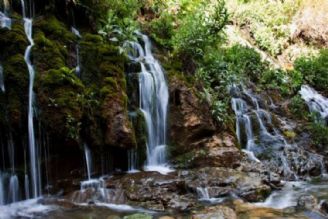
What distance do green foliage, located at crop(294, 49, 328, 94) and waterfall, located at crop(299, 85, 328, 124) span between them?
0.44 meters

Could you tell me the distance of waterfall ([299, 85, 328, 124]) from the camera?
13.5 m

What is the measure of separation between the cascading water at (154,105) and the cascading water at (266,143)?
2265mm

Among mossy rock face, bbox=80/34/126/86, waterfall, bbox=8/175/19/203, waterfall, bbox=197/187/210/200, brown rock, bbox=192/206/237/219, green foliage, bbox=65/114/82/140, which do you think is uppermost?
mossy rock face, bbox=80/34/126/86

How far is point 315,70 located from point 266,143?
6.27 meters

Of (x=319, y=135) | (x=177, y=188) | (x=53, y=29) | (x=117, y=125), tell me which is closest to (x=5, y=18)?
(x=53, y=29)

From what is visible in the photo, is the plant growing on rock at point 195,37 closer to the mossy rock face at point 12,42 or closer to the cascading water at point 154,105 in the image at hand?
the cascading water at point 154,105

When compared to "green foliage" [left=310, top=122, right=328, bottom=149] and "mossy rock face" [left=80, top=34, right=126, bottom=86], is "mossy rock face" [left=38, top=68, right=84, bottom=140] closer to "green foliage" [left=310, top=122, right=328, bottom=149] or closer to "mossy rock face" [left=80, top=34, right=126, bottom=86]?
"mossy rock face" [left=80, top=34, right=126, bottom=86]

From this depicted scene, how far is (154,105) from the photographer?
985cm

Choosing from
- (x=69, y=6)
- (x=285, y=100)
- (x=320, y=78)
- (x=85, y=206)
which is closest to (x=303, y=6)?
(x=320, y=78)

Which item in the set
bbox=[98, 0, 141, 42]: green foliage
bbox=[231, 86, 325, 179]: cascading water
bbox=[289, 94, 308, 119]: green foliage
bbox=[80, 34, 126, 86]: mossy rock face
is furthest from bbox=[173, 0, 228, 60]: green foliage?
bbox=[289, 94, 308, 119]: green foliage

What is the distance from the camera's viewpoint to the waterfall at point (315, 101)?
1351 centimetres

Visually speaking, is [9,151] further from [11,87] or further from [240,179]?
[240,179]

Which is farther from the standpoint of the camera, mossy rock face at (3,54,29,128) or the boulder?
mossy rock face at (3,54,29,128)

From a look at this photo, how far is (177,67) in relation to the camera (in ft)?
36.6
